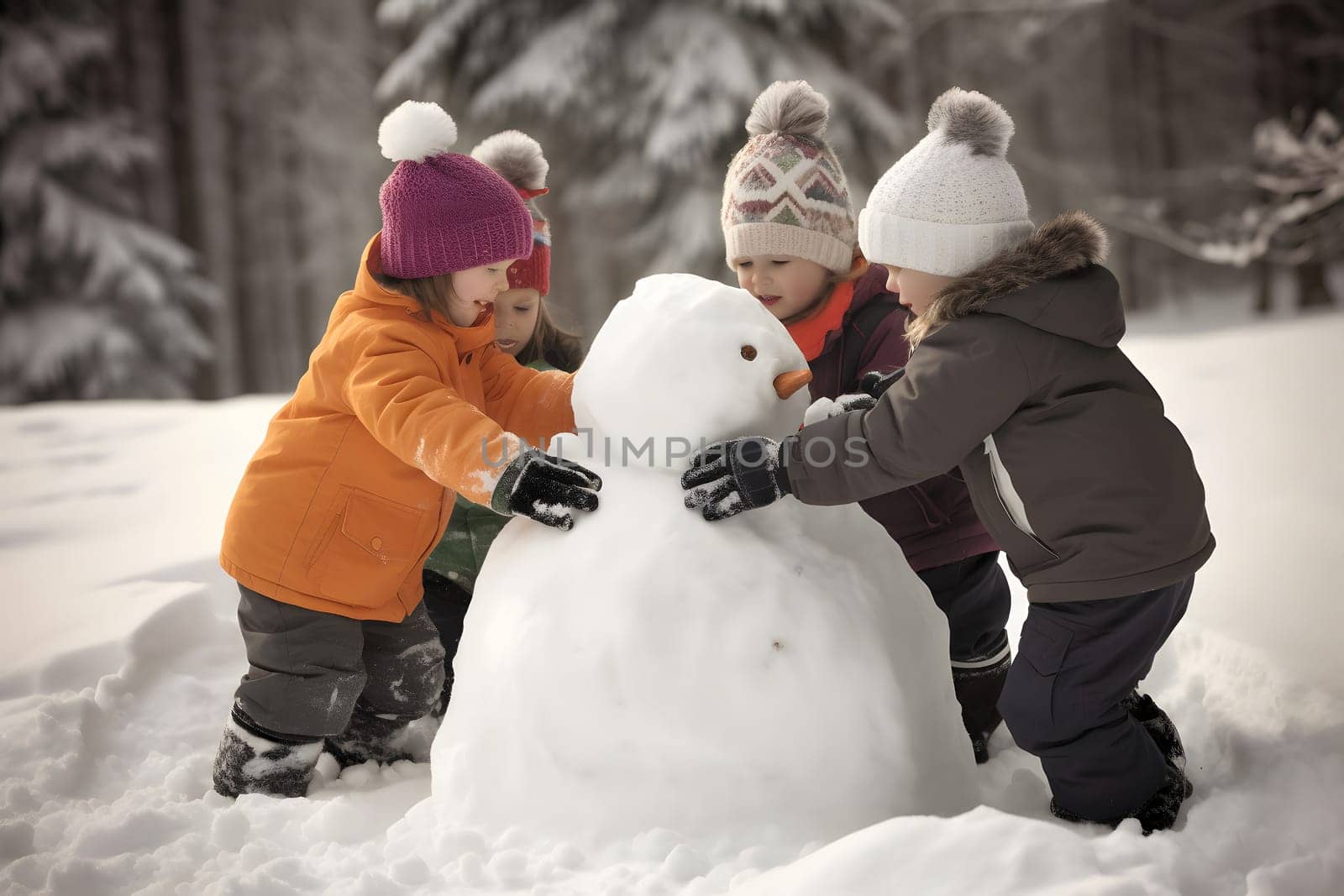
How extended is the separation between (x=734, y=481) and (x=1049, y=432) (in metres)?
0.58

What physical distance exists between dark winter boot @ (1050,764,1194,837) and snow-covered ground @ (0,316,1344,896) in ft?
0.15

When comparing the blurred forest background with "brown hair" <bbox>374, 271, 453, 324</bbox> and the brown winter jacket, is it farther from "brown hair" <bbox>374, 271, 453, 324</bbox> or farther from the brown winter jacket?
the brown winter jacket

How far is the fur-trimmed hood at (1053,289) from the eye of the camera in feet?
6.26

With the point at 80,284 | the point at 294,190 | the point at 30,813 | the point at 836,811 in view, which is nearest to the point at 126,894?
the point at 30,813

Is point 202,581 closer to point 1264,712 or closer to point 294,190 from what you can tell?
point 1264,712

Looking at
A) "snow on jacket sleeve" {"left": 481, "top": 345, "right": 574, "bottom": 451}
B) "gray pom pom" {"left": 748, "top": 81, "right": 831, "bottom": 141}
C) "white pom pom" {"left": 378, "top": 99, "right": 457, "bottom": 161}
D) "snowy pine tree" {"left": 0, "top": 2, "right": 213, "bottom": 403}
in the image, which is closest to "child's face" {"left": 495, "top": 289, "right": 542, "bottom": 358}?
"snow on jacket sleeve" {"left": 481, "top": 345, "right": 574, "bottom": 451}

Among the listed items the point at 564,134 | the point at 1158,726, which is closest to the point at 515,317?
the point at 1158,726

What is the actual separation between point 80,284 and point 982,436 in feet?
39.2

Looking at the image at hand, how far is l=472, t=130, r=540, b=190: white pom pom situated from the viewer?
2.93 m

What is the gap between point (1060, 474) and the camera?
1921 mm

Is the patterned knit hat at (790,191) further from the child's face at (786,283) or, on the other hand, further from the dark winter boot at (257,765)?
the dark winter boot at (257,765)

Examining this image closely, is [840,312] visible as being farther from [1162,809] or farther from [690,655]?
[1162,809]

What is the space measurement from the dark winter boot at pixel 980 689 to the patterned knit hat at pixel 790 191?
1092 millimetres

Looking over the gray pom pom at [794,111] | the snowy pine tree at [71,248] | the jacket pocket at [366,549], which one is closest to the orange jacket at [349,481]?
the jacket pocket at [366,549]
